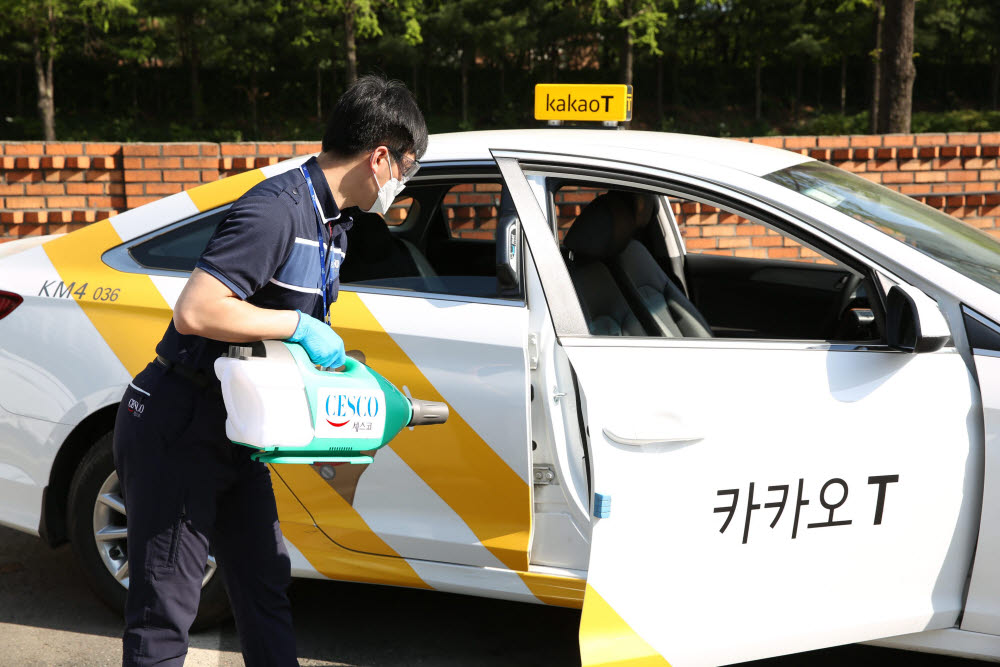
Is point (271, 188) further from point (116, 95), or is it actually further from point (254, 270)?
point (116, 95)

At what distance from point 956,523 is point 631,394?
2.57 feet

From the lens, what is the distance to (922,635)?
2.31 meters

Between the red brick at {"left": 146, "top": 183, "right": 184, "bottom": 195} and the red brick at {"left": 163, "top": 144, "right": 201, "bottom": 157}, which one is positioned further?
the red brick at {"left": 146, "top": 183, "right": 184, "bottom": 195}

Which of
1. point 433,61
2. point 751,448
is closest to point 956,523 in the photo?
point 751,448

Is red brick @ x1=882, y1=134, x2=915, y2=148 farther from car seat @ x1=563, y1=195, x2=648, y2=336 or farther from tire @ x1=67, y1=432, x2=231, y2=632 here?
tire @ x1=67, y1=432, x2=231, y2=632

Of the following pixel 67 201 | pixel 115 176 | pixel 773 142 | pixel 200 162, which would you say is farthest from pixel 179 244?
pixel 773 142

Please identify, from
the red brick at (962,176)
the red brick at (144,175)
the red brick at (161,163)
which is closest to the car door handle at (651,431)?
the red brick at (161,163)

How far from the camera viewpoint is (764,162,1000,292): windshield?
2467mm

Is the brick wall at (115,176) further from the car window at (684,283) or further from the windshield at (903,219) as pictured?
the windshield at (903,219)

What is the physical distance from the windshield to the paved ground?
1.17 meters

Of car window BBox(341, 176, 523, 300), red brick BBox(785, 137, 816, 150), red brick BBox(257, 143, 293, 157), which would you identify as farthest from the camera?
red brick BBox(785, 137, 816, 150)

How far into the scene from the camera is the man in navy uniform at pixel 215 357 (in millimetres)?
1906

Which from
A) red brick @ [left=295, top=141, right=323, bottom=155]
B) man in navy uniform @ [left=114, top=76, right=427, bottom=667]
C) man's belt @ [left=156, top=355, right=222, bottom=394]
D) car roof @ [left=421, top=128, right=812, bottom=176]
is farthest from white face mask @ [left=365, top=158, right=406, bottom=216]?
red brick @ [left=295, top=141, right=323, bottom=155]

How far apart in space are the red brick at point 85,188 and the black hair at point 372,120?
569cm
